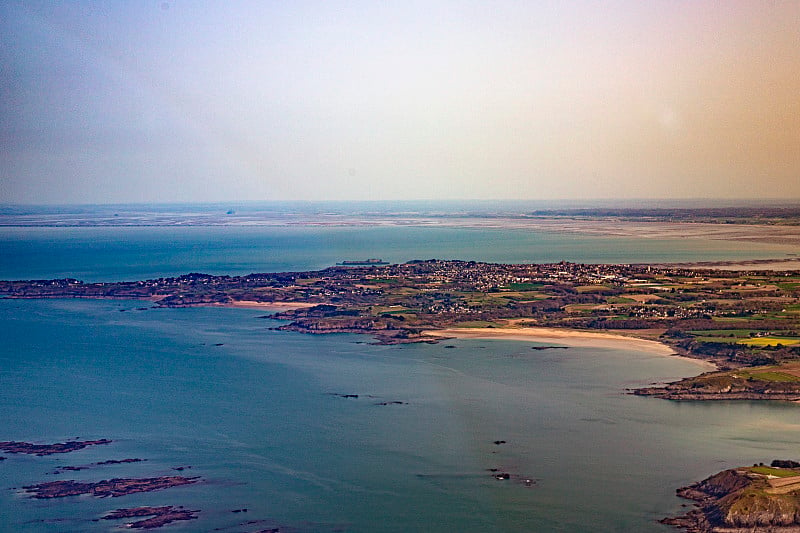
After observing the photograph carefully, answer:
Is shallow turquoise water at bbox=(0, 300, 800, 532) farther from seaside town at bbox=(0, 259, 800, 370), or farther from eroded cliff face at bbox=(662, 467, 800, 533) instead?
seaside town at bbox=(0, 259, 800, 370)

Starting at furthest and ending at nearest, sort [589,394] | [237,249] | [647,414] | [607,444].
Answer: [237,249]
[589,394]
[647,414]
[607,444]

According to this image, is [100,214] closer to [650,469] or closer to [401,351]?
[401,351]

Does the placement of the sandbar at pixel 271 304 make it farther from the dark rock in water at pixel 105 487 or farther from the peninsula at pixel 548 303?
the dark rock in water at pixel 105 487

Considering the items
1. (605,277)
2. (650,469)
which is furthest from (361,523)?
(605,277)

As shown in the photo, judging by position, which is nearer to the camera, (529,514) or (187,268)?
(529,514)

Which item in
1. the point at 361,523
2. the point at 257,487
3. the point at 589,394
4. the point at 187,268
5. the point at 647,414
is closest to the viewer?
the point at 361,523
